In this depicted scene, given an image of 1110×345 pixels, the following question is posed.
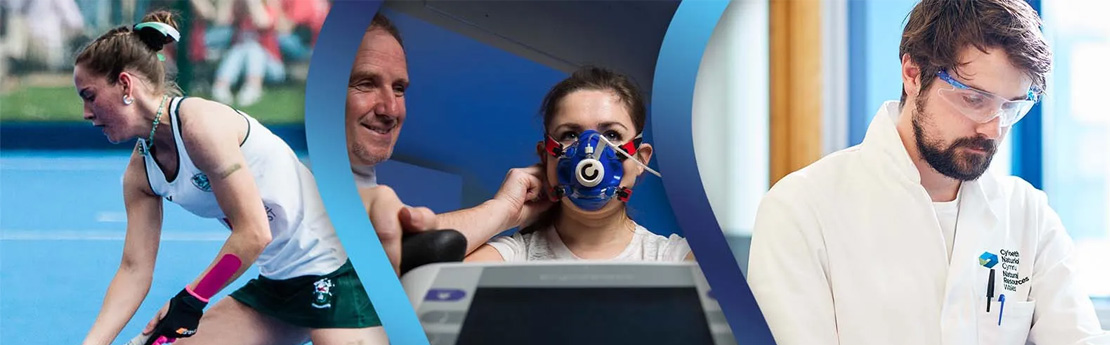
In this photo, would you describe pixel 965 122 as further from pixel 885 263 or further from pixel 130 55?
pixel 130 55

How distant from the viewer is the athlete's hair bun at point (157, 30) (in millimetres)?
1706

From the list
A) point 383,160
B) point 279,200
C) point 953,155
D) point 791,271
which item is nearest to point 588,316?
point 791,271

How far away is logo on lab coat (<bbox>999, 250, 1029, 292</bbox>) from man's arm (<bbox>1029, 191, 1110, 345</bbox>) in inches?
2.0

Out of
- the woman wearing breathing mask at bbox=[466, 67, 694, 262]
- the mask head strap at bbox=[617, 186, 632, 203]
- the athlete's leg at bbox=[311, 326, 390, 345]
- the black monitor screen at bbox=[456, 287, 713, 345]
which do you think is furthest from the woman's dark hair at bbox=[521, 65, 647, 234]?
the athlete's leg at bbox=[311, 326, 390, 345]

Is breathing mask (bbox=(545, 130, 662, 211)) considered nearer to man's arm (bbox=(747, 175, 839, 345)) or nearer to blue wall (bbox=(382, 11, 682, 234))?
blue wall (bbox=(382, 11, 682, 234))

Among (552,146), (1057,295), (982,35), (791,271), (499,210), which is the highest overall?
(982,35)

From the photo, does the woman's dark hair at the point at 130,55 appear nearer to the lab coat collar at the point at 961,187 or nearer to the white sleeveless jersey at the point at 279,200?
the white sleeveless jersey at the point at 279,200

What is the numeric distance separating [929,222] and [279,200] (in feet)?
A: 3.95

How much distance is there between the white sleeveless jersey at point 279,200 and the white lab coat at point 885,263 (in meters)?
0.82

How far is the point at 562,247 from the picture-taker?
1.73 metres

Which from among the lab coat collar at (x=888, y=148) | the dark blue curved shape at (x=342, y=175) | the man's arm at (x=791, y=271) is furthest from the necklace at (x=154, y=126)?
the lab coat collar at (x=888, y=148)

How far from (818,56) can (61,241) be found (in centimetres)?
151

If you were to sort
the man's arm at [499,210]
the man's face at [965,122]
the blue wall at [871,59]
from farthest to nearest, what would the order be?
1. the blue wall at [871,59]
2. the man's arm at [499,210]
3. the man's face at [965,122]

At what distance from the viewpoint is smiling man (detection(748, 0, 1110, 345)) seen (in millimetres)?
1627
